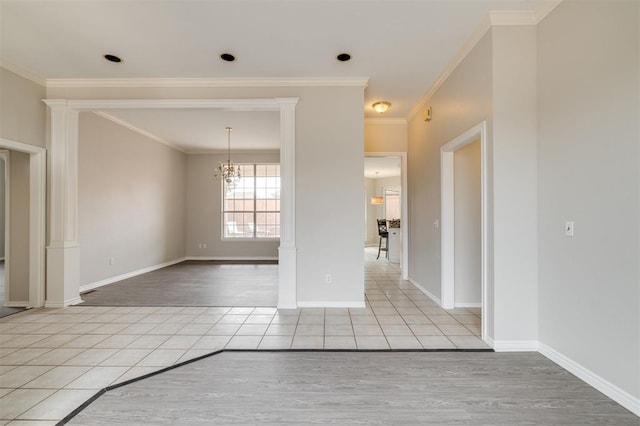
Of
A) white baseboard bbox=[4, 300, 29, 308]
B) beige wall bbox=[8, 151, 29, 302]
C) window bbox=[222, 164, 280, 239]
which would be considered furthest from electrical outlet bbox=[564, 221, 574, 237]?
window bbox=[222, 164, 280, 239]

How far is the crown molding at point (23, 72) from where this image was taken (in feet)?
10.8

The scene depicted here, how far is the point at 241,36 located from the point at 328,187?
185 centimetres

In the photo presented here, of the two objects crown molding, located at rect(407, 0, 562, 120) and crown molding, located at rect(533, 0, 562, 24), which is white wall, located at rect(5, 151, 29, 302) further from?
crown molding, located at rect(533, 0, 562, 24)

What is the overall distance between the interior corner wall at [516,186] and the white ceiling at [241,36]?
1.37 ft

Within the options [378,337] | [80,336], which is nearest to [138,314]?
[80,336]

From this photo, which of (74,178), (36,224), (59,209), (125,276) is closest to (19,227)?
(36,224)

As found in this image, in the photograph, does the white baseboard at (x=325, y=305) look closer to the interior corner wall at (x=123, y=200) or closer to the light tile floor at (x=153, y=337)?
the light tile floor at (x=153, y=337)

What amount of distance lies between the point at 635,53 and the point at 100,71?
489 centimetres

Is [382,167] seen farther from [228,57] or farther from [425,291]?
[228,57]

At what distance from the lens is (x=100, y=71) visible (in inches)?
137

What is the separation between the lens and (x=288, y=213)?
11.9 ft

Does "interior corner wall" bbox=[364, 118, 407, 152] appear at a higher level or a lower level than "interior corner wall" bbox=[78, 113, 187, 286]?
higher

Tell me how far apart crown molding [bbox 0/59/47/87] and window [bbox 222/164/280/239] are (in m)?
4.53

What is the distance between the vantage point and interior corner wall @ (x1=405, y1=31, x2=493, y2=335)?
270 cm
